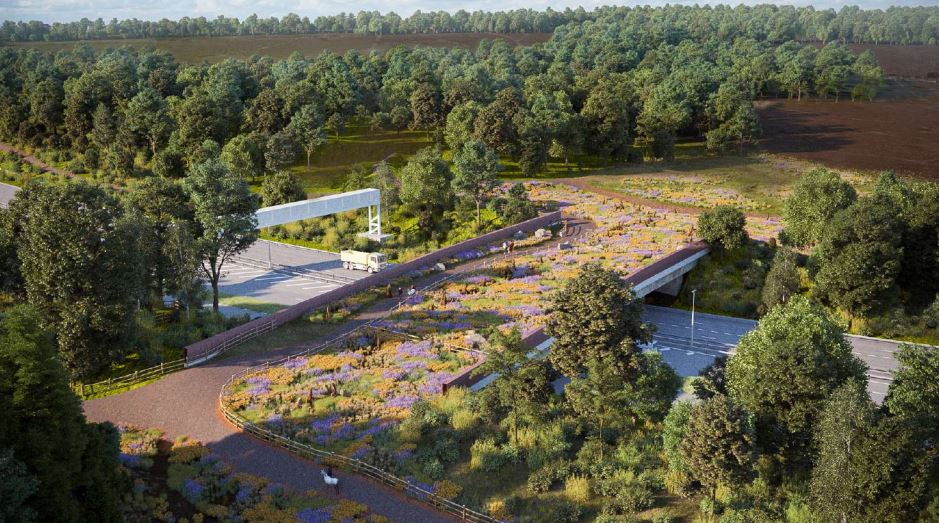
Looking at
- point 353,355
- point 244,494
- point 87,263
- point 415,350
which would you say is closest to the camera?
point 244,494

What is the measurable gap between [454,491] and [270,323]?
17.3 meters

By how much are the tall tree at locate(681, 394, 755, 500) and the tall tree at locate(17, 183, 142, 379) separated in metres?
22.9

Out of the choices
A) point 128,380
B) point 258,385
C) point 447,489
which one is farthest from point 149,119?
point 447,489

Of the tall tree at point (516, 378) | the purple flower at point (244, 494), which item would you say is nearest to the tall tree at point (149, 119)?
the tall tree at point (516, 378)

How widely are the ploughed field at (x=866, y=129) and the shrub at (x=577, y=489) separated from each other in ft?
233

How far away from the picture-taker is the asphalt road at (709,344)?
37.8 metres

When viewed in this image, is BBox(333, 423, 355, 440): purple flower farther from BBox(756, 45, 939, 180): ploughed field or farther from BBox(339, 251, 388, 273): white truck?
BBox(756, 45, 939, 180): ploughed field

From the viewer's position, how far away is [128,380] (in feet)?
104

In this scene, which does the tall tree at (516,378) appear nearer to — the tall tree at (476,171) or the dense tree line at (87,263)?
the dense tree line at (87,263)

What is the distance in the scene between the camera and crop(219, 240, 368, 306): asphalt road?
44.7 m

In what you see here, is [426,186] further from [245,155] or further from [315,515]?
[315,515]

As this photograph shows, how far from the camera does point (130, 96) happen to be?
8406cm

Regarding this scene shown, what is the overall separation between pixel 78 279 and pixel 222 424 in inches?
350

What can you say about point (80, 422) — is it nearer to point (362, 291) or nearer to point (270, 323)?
point (270, 323)
